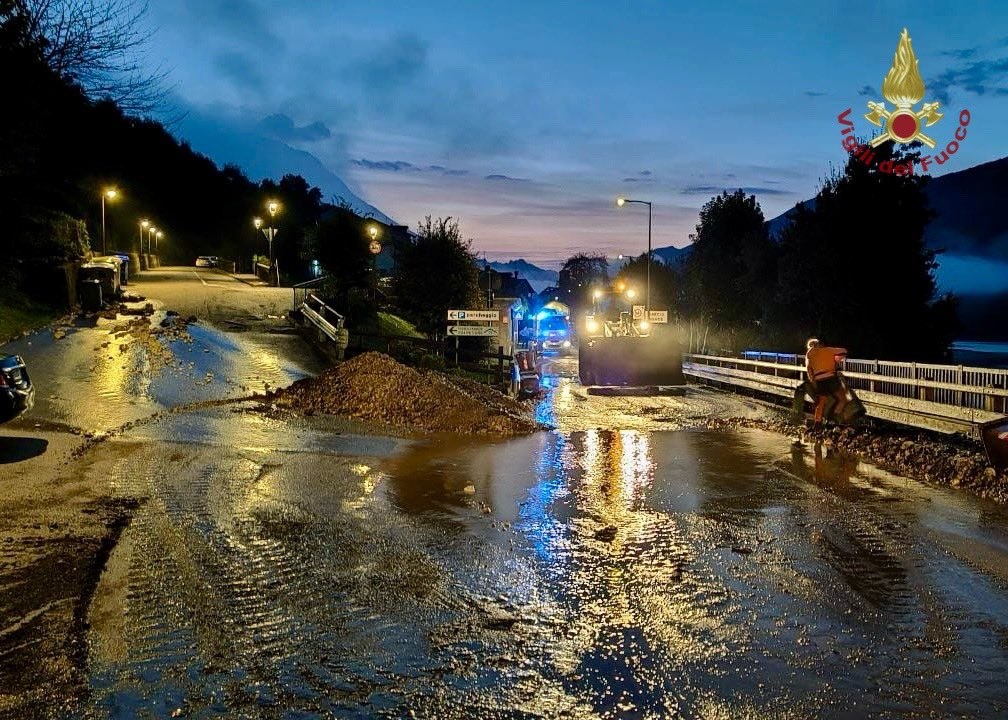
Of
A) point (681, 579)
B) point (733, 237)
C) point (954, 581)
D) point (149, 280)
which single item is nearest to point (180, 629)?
point (681, 579)

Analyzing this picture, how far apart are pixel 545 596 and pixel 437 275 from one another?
27.2 meters

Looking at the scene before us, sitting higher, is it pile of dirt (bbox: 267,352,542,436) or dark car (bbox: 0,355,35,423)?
dark car (bbox: 0,355,35,423)

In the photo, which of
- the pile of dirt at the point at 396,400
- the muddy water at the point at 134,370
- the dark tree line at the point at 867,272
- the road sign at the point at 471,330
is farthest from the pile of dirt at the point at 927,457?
the dark tree line at the point at 867,272

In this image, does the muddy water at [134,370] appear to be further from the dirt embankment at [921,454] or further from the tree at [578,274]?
the tree at [578,274]

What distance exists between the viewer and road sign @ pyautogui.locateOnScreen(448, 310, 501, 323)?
79.3 feet

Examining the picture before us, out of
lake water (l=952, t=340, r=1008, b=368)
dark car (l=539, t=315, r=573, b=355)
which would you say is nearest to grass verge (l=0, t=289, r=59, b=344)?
dark car (l=539, t=315, r=573, b=355)

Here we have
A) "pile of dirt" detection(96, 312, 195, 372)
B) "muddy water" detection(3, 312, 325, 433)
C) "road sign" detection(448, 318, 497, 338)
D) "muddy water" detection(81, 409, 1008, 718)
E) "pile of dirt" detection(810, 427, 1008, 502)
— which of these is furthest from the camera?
"road sign" detection(448, 318, 497, 338)

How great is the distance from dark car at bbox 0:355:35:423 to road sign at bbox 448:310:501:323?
13.6 meters

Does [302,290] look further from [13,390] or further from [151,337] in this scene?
[13,390]

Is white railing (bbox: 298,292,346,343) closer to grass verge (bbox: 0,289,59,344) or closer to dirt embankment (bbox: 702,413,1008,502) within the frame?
grass verge (bbox: 0,289,59,344)

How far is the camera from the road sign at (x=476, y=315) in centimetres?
2418

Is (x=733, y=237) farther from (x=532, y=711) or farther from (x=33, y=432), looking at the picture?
(x=532, y=711)

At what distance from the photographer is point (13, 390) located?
11.2 metres

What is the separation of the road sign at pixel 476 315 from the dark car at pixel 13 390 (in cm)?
1362
